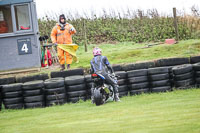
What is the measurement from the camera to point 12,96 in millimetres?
11125

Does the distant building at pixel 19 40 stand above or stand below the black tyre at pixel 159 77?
above

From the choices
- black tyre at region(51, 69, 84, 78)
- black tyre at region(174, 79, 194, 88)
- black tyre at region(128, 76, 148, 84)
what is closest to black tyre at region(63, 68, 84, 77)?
black tyre at region(51, 69, 84, 78)

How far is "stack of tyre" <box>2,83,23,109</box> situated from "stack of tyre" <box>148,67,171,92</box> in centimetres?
412

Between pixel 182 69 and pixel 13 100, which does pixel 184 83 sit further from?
pixel 13 100

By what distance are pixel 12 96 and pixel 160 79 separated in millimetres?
4653

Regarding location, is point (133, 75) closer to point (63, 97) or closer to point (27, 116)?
point (63, 97)

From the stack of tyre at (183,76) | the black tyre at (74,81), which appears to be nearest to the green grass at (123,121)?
the stack of tyre at (183,76)

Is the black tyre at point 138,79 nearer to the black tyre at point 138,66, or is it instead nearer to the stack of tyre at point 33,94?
the black tyre at point 138,66

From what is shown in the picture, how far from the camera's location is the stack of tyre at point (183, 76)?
11.0 metres

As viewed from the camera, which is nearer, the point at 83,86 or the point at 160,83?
the point at 160,83

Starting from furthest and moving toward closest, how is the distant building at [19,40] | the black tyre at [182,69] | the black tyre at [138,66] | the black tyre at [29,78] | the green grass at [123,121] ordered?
1. the distant building at [19,40]
2. the black tyre at [29,78]
3. the black tyre at [138,66]
4. the black tyre at [182,69]
5. the green grass at [123,121]

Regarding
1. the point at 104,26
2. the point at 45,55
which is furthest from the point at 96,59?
the point at 104,26

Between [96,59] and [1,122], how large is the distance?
10.5ft

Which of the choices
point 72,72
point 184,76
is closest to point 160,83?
point 184,76
